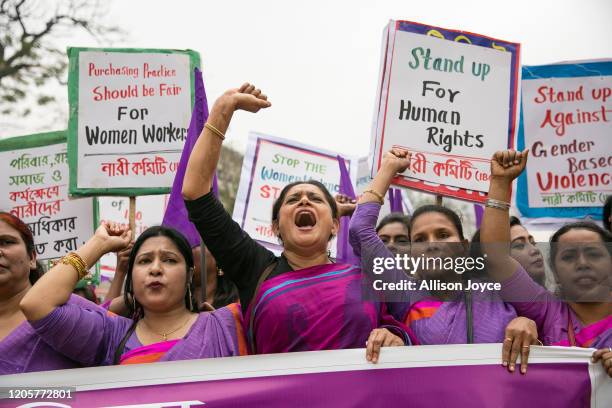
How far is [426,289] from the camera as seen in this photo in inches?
114

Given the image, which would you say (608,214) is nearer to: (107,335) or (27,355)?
(107,335)

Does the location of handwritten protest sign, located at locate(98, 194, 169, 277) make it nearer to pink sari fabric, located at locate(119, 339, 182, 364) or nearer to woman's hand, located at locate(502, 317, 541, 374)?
pink sari fabric, located at locate(119, 339, 182, 364)

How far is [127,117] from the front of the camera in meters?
4.18

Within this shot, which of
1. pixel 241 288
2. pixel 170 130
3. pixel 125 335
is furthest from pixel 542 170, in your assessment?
pixel 125 335

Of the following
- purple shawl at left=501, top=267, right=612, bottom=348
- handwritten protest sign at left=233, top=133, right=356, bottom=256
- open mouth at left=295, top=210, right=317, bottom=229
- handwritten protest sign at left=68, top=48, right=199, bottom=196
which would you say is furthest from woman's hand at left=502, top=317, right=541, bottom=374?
handwritten protest sign at left=233, top=133, right=356, bottom=256

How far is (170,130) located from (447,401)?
7.61ft

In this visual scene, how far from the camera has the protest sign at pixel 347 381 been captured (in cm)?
250

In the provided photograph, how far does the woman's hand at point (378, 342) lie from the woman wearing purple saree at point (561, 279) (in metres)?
0.45

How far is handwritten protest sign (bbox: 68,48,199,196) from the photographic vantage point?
162 inches

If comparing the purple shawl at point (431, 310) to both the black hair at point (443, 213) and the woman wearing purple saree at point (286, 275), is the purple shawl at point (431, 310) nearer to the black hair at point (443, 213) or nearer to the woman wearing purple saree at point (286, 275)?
the woman wearing purple saree at point (286, 275)

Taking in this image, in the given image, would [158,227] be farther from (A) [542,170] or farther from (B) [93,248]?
(A) [542,170]

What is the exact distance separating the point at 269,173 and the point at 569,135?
2.38 metres

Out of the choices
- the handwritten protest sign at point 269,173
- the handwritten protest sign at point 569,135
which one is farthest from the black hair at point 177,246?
the handwritten protest sign at point 269,173

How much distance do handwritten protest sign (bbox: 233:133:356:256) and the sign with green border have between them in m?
1.34
